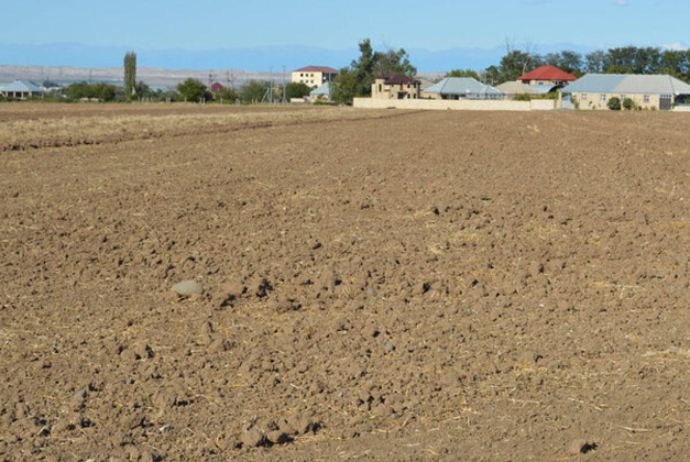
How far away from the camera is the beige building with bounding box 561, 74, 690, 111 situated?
94938 mm

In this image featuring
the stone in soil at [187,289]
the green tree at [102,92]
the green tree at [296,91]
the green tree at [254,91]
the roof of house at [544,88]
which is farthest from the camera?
the green tree at [296,91]

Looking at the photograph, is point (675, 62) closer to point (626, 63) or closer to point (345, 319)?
point (626, 63)

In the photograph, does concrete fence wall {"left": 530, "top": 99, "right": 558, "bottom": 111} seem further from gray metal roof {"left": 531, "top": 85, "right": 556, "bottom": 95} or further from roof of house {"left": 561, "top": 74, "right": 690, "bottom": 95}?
gray metal roof {"left": 531, "top": 85, "right": 556, "bottom": 95}

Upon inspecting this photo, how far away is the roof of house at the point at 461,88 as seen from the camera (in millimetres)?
110500

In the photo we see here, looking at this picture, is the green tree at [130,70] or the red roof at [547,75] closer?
the green tree at [130,70]

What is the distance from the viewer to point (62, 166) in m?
18.1

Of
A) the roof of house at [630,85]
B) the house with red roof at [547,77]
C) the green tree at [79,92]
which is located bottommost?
the green tree at [79,92]

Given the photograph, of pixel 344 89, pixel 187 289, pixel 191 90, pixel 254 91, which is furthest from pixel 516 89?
pixel 187 289

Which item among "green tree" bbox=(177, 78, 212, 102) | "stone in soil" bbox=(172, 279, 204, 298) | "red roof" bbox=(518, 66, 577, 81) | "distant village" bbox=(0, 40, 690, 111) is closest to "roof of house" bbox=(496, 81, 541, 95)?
"distant village" bbox=(0, 40, 690, 111)

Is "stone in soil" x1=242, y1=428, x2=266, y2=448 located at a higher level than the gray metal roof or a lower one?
lower

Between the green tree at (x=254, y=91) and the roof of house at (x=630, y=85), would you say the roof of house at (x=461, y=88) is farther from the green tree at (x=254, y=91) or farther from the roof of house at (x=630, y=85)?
A: the green tree at (x=254, y=91)

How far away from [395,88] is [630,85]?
3073cm

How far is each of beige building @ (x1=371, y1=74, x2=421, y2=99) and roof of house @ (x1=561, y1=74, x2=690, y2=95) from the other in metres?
23.4

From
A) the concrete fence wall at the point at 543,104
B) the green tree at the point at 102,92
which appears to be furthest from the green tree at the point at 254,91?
the concrete fence wall at the point at 543,104
